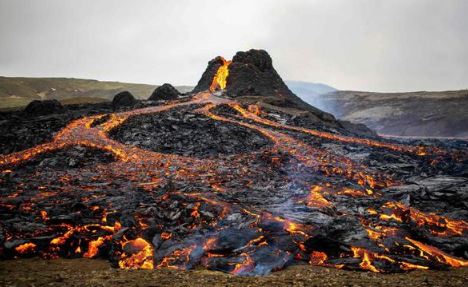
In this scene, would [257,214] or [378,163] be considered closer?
[257,214]

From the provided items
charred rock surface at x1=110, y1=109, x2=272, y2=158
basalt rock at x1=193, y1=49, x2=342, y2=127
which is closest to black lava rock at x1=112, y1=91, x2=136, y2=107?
charred rock surface at x1=110, y1=109, x2=272, y2=158

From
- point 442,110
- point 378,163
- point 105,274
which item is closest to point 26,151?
point 105,274

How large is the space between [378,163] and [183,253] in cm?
2000

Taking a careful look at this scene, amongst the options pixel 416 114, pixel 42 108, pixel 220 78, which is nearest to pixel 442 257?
pixel 42 108

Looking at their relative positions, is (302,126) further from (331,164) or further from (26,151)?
(26,151)

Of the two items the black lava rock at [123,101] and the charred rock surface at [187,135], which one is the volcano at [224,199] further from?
the black lava rock at [123,101]

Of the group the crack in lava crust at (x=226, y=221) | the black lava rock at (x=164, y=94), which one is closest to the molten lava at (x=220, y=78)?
the black lava rock at (x=164, y=94)

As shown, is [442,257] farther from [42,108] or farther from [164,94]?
[164,94]

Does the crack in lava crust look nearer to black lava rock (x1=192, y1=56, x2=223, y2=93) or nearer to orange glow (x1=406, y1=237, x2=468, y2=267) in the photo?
orange glow (x1=406, y1=237, x2=468, y2=267)

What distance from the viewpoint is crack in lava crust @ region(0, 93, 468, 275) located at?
8117 millimetres

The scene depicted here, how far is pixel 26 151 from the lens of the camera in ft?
76.0

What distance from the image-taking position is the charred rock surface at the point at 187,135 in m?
26.7

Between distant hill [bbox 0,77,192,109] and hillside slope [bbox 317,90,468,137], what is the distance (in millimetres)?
108755

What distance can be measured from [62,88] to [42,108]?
132873 millimetres
